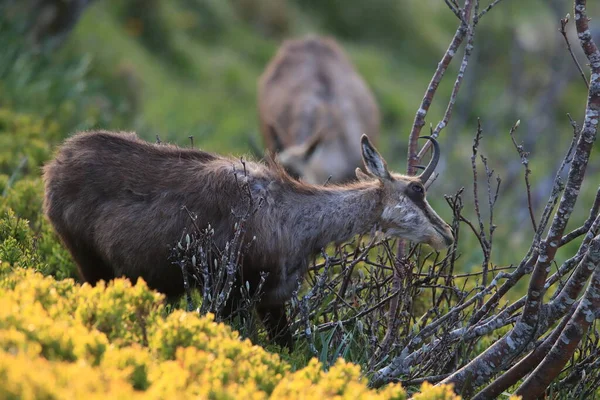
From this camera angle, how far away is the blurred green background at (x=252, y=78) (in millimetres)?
9898

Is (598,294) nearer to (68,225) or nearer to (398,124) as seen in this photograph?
(68,225)

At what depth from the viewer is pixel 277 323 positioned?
197 inches

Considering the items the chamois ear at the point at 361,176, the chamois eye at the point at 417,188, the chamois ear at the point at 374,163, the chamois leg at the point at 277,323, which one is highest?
the chamois ear at the point at 374,163

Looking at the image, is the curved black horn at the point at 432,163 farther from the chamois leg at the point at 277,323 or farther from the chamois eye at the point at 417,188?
the chamois leg at the point at 277,323

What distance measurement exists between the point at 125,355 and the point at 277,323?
2027mm

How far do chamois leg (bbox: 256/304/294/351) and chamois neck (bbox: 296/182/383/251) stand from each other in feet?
1.39

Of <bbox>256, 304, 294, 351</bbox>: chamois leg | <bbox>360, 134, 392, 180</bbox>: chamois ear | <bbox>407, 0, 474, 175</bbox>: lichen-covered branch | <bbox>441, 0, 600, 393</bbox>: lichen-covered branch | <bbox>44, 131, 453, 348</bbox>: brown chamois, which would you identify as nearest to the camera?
<bbox>441, 0, 600, 393</bbox>: lichen-covered branch

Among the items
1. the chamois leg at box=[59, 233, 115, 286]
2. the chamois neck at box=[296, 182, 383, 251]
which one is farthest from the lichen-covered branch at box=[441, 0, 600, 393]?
the chamois leg at box=[59, 233, 115, 286]

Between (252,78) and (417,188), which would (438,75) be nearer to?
(417,188)

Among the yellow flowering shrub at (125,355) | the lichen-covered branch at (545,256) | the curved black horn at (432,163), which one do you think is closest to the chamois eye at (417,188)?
the curved black horn at (432,163)

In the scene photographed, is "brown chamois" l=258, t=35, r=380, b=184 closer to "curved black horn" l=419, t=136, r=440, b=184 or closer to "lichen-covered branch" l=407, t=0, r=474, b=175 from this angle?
"curved black horn" l=419, t=136, r=440, b=184

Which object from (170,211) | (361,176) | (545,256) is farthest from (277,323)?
(545,256)

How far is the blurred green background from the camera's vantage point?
32.5 feet

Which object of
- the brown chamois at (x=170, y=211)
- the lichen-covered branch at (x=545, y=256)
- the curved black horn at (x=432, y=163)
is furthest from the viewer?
the curved black horn at (x=432, y=163)
